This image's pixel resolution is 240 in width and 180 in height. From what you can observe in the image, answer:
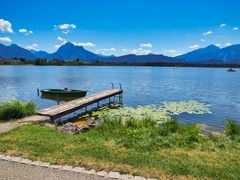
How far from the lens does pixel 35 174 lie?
7.04 m

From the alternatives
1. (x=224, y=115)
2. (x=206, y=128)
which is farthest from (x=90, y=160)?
(x=224, y=115)

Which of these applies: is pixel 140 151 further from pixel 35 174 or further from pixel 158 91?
pixel 158 91

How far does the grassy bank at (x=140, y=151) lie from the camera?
7.53 m

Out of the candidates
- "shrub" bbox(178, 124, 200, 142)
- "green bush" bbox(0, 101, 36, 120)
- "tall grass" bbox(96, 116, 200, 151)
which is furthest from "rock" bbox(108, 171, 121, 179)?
"green bush" bbox(0, 101, 36, 120)

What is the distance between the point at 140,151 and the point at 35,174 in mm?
3789

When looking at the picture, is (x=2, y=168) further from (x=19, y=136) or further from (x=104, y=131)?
(x=104, y=131)

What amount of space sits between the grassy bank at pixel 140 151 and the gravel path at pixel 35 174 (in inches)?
25.2

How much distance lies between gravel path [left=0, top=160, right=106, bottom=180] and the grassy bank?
640 mm

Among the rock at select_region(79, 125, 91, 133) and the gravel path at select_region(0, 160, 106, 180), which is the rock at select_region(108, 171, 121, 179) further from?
the rock at select_region(79, 125, 91, 133)

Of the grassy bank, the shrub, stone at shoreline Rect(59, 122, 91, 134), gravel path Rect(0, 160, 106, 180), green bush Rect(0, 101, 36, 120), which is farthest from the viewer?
green bush Rect(0, 101, 36, 120)

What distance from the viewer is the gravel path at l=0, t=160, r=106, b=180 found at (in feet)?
22.4

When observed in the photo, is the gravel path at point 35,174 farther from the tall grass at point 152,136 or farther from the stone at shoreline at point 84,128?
the stone at shoreline at point 84,128

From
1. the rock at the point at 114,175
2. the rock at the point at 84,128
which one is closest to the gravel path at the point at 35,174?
the rock at the point at 114,175

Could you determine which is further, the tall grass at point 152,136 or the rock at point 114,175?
the tall grass at point 152,136
